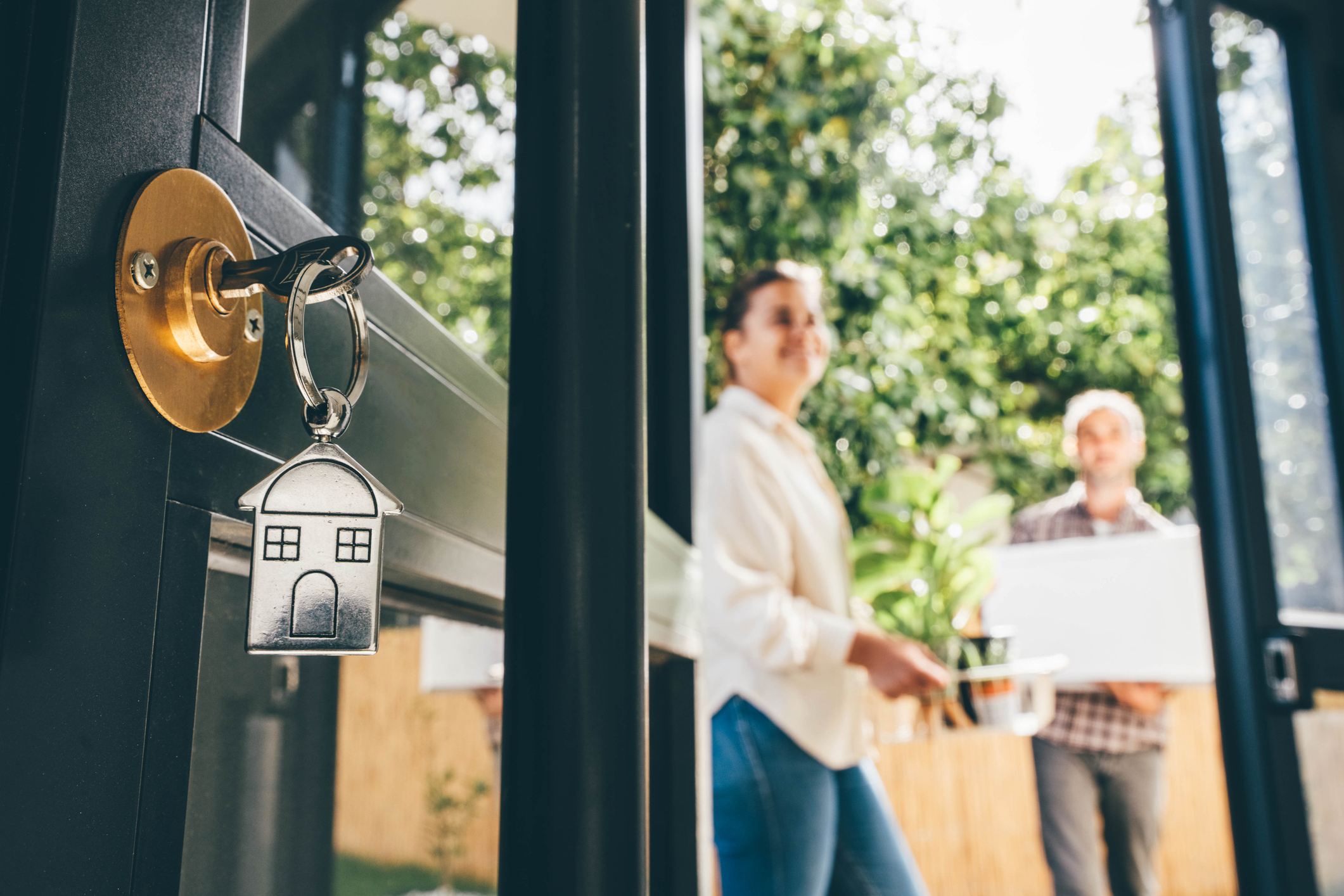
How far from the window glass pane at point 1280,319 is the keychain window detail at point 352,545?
5.74ft

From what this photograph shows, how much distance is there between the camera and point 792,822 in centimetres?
138

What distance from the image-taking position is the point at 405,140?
51cm

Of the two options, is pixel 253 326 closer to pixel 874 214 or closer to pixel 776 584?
pixel 776 584

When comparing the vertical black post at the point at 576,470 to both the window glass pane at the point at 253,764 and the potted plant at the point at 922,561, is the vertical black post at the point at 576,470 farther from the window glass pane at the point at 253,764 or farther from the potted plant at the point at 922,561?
the potted plant at the point at 922,561

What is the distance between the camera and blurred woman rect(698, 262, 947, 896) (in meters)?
1.39

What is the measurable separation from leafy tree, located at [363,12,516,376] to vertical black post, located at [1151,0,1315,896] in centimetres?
149

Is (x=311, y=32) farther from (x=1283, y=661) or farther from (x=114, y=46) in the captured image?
(x=1283, y=661)

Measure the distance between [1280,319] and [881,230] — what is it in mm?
1651

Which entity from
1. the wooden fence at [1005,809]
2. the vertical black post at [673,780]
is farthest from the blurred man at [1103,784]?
the vertical black post at [673,780]

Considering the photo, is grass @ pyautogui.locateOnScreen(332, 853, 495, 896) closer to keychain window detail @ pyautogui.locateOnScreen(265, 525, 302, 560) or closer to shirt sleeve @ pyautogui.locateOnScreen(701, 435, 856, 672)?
keychain window detail @ pyautogui.locateOnScreen(265, 525, 302, 560)

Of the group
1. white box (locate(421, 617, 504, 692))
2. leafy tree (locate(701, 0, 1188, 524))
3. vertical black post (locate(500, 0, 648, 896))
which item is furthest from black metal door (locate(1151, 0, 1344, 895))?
vertical black post (locate(500, 0, 648, 896))

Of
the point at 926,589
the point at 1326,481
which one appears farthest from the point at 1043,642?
the point at 1326,481

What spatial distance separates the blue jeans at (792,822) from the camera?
137cm

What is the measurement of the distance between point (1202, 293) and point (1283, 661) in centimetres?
66
